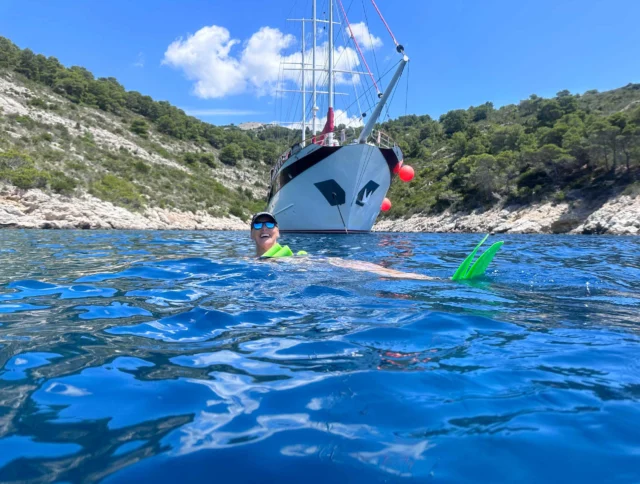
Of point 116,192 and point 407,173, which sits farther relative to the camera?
point 116,192

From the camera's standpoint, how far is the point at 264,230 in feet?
19.1

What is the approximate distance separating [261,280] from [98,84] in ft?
185

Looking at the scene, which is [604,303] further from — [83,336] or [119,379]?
[83,336]

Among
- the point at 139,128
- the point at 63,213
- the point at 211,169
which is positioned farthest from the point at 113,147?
the point at 63,213

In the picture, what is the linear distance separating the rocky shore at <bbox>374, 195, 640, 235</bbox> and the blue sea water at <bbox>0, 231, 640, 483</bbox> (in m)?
22.7

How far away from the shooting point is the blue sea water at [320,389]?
1240 mm

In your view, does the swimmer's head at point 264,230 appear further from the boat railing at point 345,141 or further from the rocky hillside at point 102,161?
the rocky hillside at point 102,161

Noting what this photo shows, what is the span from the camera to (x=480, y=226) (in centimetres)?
3069

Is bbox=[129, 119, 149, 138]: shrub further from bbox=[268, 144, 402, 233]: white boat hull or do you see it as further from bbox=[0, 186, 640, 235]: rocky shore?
bbox=[268, 144, 402, 233]: white boat hull

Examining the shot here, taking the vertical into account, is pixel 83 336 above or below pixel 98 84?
below

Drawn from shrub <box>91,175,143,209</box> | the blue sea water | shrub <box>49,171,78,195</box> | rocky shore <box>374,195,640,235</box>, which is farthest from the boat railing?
the blue sea water

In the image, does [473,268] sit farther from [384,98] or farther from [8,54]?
[8,54]

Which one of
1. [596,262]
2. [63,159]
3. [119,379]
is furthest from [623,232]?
[63,159]

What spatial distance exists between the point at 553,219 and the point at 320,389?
94.9 ft
